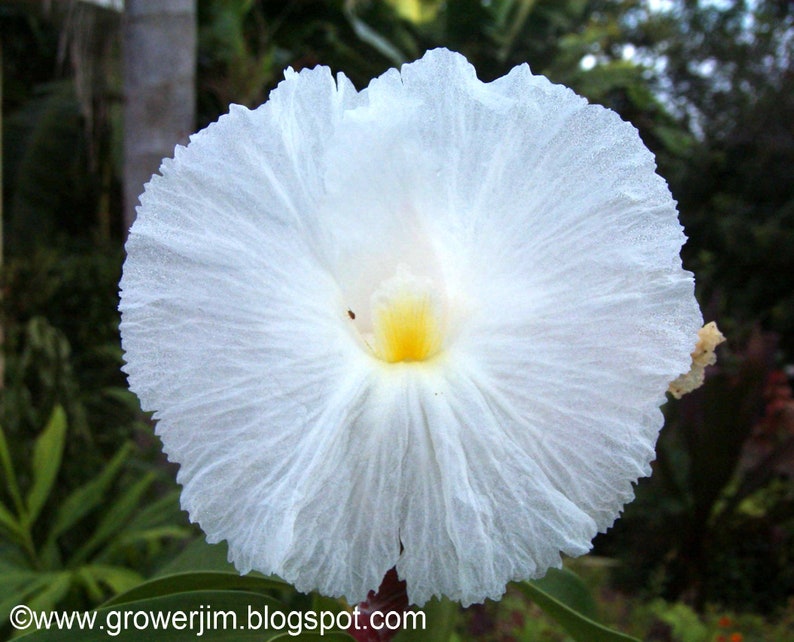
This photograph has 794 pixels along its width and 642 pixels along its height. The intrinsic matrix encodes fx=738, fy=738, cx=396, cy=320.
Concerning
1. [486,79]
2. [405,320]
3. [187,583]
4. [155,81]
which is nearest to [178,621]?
[187,583]

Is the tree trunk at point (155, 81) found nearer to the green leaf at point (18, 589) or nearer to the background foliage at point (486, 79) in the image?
the background foliage at point (486, 79)

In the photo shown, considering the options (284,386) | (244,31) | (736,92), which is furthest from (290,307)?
(736,92)

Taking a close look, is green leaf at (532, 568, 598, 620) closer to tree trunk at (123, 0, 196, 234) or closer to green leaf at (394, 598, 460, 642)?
green leaf at (394, 598, 460, 642)

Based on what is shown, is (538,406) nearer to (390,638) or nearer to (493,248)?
(493,248)

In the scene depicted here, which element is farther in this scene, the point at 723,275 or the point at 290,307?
the point at 723,275

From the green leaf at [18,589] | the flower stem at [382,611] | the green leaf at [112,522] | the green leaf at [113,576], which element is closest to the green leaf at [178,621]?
the flower stem at [382,611]

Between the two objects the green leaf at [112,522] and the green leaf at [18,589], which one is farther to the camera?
the green leaf at [112,522]
